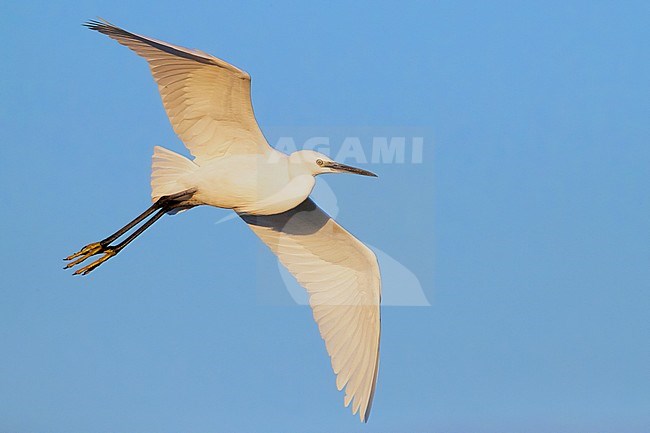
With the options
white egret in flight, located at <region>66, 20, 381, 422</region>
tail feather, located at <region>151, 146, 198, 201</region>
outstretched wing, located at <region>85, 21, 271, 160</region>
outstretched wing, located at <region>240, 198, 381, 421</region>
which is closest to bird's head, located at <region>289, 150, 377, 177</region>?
white egret in flight, located at <region>66, 20, 381, 422</region>

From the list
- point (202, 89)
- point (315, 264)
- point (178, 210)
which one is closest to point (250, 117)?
point (202, 89)

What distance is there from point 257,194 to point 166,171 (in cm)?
39

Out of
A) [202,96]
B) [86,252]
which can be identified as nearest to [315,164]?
[202,96]

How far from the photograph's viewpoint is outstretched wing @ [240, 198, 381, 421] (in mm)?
5176

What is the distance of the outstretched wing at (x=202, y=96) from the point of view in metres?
4.40

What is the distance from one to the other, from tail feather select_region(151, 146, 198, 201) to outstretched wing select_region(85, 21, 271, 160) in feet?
0.33

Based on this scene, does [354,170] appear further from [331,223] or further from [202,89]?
[202,89]

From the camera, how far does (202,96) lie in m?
4.72

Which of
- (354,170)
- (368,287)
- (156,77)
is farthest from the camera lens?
(368,287)

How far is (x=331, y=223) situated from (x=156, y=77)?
1095 mm

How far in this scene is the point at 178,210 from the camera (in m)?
5.02

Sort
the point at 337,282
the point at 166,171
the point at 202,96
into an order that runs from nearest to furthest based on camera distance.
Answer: the point at 202,96
the point at 166,171
the point at 337,282

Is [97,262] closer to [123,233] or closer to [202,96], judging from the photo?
[123,233]

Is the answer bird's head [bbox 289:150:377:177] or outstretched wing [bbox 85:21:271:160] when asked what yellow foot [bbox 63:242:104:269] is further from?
bird's head [bbox 289:150:377:177]
